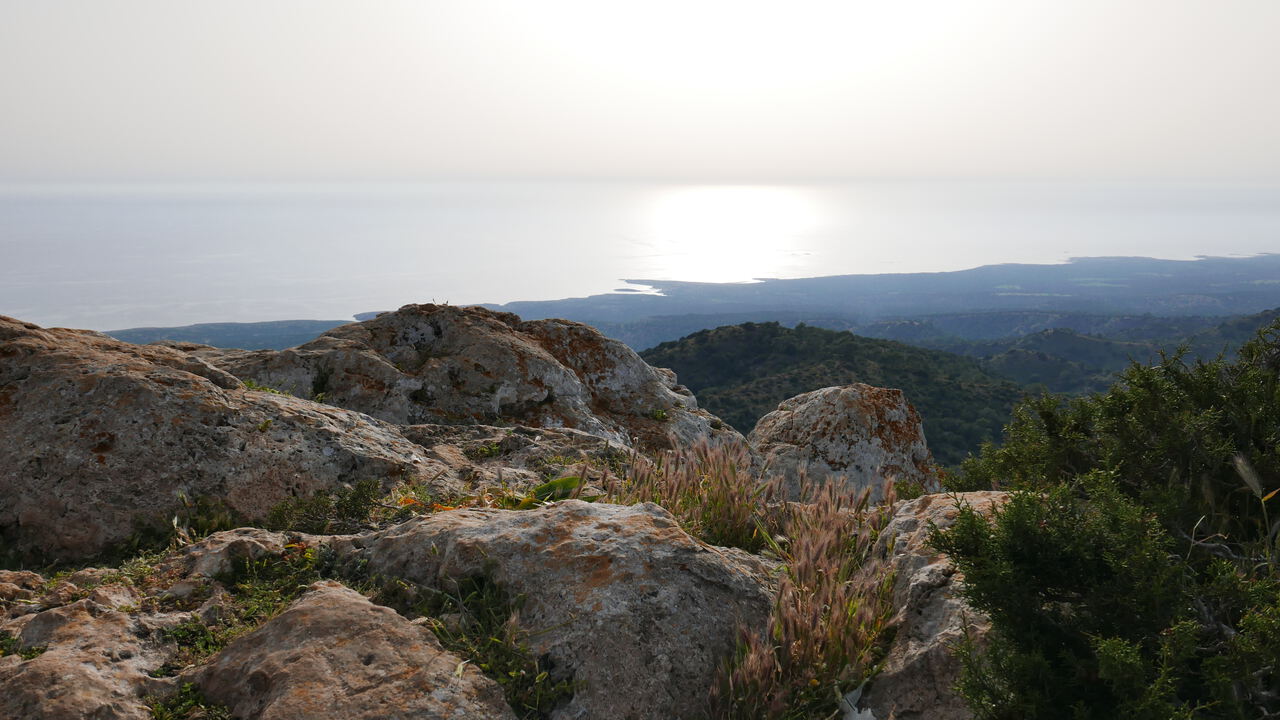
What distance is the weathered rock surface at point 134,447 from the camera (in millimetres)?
4117

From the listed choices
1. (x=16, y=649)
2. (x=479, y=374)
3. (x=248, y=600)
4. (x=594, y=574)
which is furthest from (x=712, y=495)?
(x=479, y=374)

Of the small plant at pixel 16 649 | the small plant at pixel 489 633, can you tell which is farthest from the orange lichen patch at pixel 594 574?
the small plant at pixel 16 649

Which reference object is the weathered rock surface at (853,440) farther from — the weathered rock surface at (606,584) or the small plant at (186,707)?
the small plant at (186,707)

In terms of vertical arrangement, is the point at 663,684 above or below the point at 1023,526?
below

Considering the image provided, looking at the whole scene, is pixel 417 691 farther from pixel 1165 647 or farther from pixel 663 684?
pixel 1165 647

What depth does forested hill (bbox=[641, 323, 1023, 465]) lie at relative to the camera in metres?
45.6

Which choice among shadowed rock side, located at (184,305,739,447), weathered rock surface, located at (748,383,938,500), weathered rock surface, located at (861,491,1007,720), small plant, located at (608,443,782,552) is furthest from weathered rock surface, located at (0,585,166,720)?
weathered rock surface, located at (748,383,938,500)

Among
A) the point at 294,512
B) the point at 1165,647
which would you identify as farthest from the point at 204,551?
the point at 1165,647

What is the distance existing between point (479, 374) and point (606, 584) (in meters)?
5.90

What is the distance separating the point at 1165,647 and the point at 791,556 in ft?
6.43

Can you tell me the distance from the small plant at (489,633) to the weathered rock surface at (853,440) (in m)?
8.10

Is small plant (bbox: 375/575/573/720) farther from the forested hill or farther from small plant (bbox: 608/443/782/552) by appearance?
the forested hill

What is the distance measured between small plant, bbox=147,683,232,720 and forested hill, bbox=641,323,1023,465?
137 feet

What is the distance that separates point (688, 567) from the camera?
334cm
